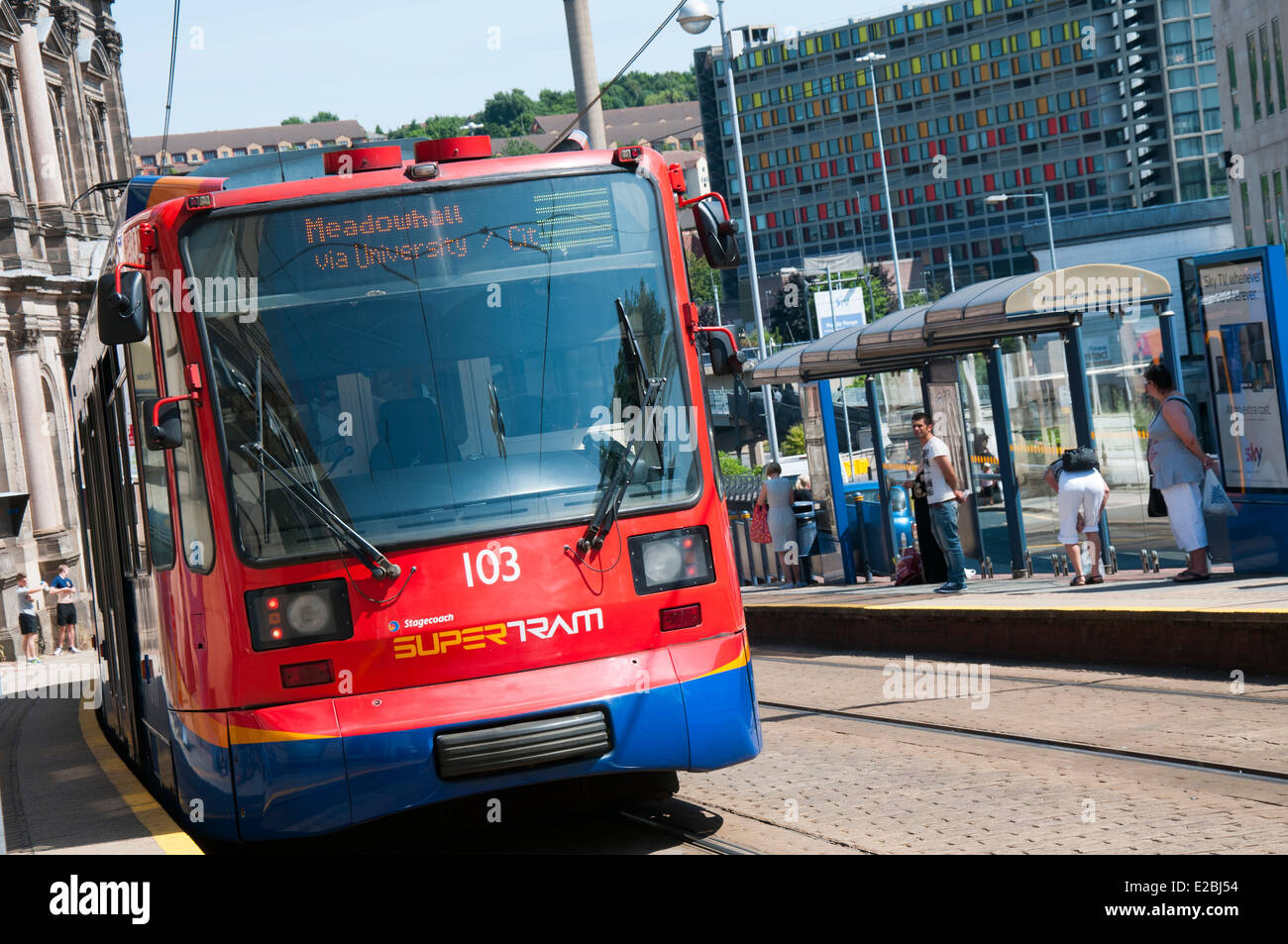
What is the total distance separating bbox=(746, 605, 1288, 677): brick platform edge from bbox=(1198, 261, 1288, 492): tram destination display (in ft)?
6.56

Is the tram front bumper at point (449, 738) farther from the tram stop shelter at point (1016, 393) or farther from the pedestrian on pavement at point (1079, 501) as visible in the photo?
the tram stop shelter at point (1016, 393)

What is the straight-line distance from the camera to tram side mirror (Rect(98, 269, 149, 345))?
7.00m

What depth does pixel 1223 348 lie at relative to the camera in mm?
13094

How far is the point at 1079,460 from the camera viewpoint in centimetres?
1424

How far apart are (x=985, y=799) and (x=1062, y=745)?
1.34m

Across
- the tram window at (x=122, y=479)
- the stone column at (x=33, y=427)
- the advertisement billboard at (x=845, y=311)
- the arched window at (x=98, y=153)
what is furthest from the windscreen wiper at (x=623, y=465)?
the advertisement billboard at (x=845, y=311)

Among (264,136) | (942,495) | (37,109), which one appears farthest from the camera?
(264,136)

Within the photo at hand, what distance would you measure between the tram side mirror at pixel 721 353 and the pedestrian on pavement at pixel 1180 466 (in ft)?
19.3

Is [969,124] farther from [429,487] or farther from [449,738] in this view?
[449,738]

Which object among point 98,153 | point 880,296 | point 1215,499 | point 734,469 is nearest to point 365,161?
point 1215,499

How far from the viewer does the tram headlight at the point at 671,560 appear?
23.7 feet

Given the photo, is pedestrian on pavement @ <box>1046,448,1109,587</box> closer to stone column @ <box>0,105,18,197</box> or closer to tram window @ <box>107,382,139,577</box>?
tram window @ <box>107,382,139,577</box>
